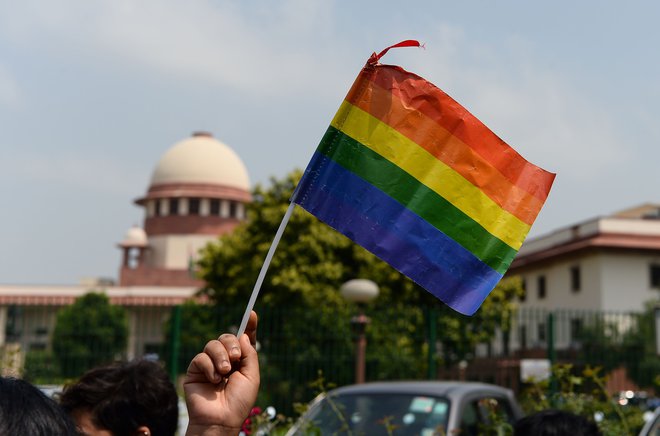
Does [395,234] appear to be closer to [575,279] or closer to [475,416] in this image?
[475,416]

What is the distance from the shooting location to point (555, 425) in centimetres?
315

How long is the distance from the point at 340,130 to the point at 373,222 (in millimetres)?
275

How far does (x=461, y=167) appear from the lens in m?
2.74

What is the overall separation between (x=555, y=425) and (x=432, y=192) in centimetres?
95

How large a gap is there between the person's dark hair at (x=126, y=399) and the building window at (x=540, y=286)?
4133 cm

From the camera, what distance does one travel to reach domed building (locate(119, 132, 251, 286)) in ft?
214

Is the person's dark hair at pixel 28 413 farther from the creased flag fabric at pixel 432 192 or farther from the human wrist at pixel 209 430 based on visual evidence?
the creased flag fabric at pixel 432 192

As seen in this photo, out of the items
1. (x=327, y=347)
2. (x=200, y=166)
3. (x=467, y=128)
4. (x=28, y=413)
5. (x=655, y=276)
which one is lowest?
(x=28, y=413)

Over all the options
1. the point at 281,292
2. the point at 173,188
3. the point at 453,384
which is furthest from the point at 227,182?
the point at 453,384

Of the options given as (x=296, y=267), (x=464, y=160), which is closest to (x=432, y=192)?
(x=464, y=160)

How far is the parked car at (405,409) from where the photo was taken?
553 cm

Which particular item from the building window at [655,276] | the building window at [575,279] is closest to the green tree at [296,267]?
the building window at [575,279]

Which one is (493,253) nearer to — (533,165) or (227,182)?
(533,165)

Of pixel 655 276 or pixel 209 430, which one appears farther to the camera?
pixel 655 276
